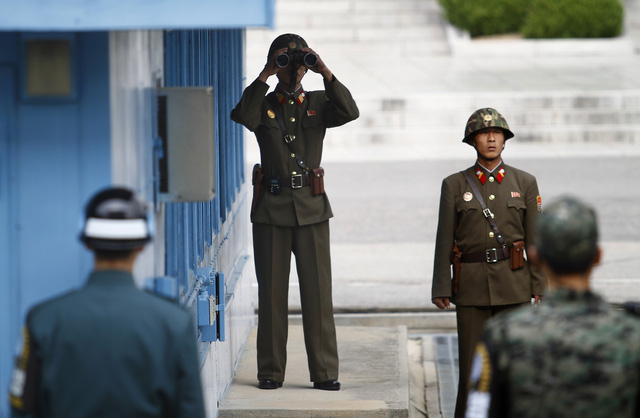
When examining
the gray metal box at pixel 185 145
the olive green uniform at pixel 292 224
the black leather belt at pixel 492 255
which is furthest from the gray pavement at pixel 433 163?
the gray metal box at pixel 185 145

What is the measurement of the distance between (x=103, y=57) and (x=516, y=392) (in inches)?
77.3

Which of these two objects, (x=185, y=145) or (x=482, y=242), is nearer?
(x=185, y=145)

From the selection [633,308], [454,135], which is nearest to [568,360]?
[633,308]

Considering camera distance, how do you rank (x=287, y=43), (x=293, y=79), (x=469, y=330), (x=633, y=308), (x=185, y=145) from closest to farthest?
(x=633, y=308)
(x=185, y=145)
(x=469, y=330)
(x=287, y=43)
(x=293, y=79)

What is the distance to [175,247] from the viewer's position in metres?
5.32

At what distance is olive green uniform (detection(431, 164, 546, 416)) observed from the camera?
6340 millimetres

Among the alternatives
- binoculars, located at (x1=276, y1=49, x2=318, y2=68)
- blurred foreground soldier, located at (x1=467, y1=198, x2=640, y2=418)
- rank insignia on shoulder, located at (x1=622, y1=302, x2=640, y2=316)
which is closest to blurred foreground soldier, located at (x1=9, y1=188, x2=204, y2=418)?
blurred foreground soldier, located at (x1=467, y1=198, x2=640, y2=418)

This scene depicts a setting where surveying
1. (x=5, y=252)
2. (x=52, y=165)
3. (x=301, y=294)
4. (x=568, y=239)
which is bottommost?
(x=301, y=294)

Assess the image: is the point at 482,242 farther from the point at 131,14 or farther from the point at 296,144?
the point at 131,14

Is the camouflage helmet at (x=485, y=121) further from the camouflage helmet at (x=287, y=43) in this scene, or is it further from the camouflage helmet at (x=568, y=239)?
the camouflage helmet at (x=568, y=239)

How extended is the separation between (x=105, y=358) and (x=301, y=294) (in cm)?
379

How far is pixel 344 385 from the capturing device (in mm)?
7215

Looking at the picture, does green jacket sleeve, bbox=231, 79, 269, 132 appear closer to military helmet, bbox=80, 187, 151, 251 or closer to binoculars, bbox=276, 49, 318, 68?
binoculars, bbox=276, 49, 318, 68

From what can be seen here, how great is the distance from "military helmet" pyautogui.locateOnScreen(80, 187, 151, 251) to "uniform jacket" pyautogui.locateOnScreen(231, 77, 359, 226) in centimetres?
341
